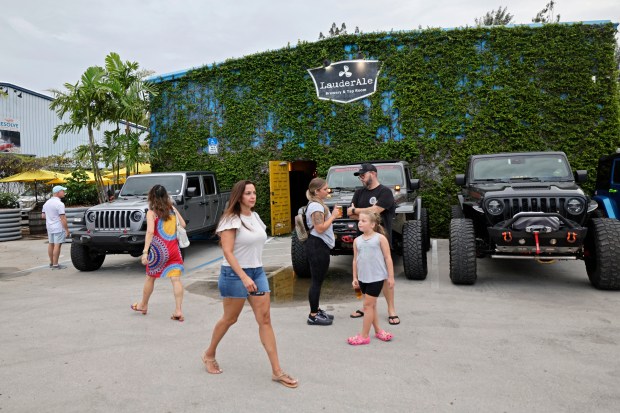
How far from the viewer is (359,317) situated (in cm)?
498

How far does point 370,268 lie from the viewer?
13.3ft

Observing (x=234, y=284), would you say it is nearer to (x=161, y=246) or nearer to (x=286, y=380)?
(x=286, y=380)

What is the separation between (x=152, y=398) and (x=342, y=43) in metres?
11.6

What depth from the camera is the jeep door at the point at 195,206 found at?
Answer: 9.23 m

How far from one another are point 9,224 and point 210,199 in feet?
24.5

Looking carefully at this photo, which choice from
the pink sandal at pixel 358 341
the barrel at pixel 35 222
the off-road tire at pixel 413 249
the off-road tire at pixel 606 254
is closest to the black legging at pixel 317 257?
the pink sandal at pixel 358 341

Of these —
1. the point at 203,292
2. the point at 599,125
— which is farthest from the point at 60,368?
the point at 599,125

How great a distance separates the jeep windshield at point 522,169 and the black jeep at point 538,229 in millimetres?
44

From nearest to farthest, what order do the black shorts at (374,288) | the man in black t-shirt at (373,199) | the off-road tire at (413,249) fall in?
the black shorts at (374,288), the man in black t-shirt at (373,199), the off-road tire at (413,249)

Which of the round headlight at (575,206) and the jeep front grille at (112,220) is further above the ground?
the round headlight at (575,206)

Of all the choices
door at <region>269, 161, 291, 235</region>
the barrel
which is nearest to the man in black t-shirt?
door at <region>269, 161, 291, 235</region>

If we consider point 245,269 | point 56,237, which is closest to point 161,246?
point 245,269

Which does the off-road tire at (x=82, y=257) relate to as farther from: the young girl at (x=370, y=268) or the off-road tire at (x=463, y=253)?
the off-road tire at (x=463, y=253)

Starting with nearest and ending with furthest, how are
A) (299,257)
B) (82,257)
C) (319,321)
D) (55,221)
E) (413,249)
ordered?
(319,321)
(413,249)
(299,257)
(82,257)
(55,221)
